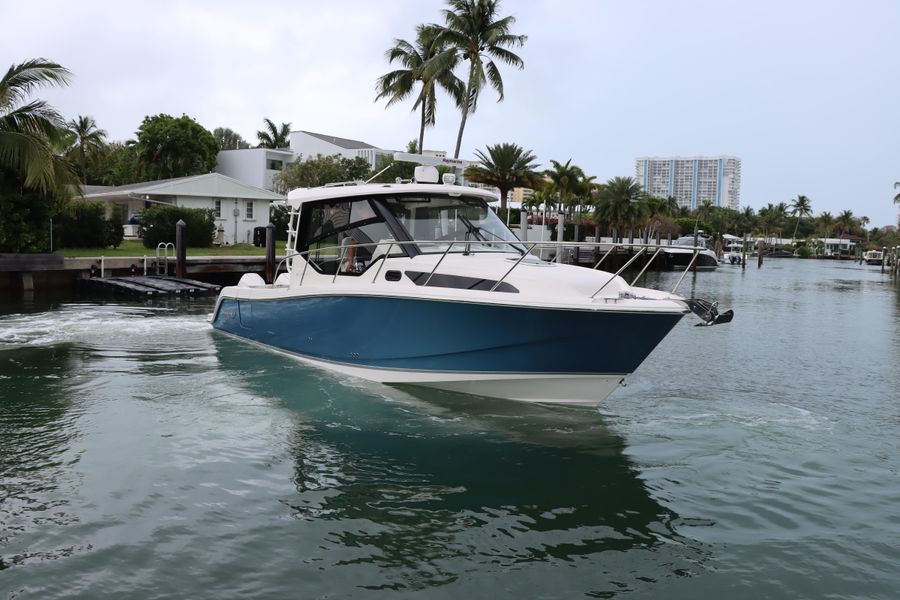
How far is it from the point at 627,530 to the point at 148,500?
3806 mm

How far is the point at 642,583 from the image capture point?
5098 millimetres

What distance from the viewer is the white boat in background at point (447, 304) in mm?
7930

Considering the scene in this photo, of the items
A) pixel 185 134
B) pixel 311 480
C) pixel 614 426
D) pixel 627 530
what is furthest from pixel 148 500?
pixel 185 134

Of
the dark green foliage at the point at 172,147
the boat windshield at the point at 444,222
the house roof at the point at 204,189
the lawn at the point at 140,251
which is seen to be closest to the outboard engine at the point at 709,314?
the boat windshield at the point at 444,222

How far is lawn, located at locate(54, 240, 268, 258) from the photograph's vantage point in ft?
90.0

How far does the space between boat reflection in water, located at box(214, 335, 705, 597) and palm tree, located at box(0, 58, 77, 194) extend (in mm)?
13542

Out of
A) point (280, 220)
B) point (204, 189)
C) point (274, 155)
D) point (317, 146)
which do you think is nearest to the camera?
point (204, 189)

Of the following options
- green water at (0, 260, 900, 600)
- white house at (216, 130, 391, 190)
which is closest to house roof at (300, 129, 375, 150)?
white house at (216, 130, 391, 190)

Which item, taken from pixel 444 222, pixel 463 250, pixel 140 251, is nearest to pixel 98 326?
pixel 444 222

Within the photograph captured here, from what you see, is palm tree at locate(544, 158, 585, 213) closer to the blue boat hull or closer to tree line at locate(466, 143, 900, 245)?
tree line at locate(466, 143, 900, 245)

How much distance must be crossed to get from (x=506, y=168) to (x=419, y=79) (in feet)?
27.7

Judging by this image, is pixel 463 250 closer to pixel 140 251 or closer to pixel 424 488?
pixel 424 488

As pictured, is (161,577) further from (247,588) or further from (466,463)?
(466,463)

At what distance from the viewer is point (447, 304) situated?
27.4 ft
